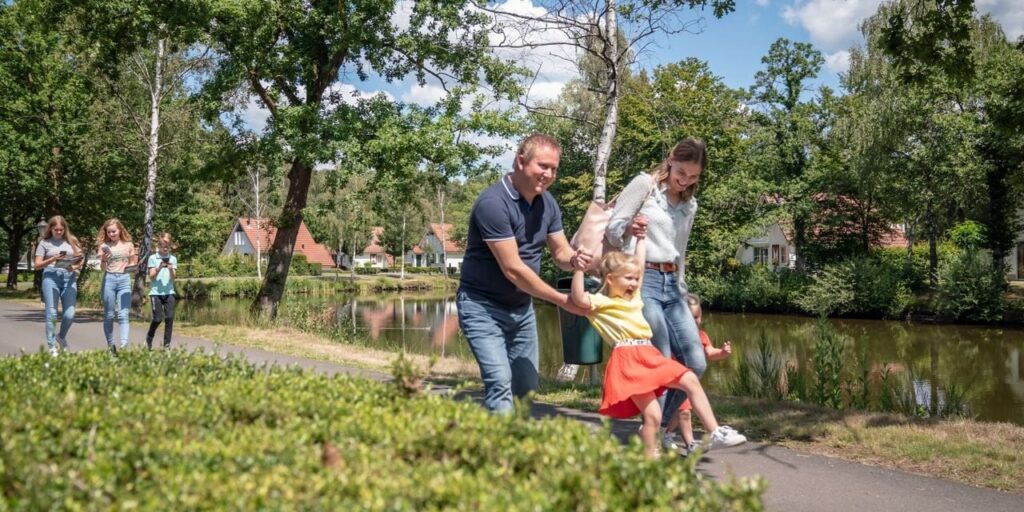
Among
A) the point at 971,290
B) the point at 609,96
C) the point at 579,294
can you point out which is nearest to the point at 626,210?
the point at 579,294

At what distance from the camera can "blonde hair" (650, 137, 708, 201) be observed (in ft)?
18.0

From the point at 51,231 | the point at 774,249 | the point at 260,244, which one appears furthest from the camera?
the point at 260,244

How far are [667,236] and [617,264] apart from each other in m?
0.81

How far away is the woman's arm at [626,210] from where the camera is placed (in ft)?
17.4

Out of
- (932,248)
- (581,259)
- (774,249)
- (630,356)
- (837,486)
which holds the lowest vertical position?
(837,486)

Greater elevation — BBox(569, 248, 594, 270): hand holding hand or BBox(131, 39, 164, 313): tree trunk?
BBox(131, 39, 164, 313): tree trunk

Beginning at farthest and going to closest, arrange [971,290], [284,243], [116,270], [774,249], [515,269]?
[774,249] < [971,290] < [284,243] < [116,270] < [515,269]

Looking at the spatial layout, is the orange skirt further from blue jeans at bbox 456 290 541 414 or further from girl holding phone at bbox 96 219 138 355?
girl holding phone at bbox 96 219 138 355

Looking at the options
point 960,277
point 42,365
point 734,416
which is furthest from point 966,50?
point 960,277

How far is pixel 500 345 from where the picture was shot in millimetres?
4629

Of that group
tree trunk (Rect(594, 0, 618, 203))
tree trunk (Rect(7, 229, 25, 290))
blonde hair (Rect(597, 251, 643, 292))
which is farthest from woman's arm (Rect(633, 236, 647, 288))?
tree trunk (Rect(7, 229, 25, 290))

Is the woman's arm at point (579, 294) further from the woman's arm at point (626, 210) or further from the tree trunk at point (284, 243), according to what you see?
the tree trunk at point (284, 243)

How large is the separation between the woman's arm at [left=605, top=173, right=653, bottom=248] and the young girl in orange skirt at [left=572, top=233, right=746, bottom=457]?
14.0 inches

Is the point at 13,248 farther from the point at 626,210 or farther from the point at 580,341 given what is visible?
the point at 626,210
